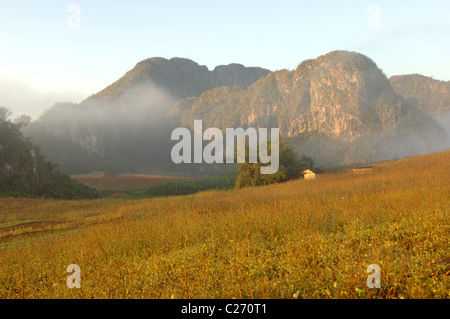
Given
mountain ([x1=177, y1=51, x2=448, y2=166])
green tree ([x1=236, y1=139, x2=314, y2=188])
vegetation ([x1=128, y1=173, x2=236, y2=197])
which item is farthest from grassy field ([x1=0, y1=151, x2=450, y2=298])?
mountain ([x1=177, y1=51, x2=448, y2=166])

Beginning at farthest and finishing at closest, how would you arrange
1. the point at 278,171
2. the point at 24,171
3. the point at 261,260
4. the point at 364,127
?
the point at 364,127 → the point at 278,171 → the point at 24,171 → the point at 261,260

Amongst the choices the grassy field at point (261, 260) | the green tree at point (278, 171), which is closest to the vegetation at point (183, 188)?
the green tree at point (278, 171)

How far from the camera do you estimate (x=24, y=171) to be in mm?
40844

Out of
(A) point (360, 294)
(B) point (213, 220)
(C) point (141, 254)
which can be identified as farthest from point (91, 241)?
(A) point (360, 294)

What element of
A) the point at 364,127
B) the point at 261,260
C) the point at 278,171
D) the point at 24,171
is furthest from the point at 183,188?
the point at 364,127

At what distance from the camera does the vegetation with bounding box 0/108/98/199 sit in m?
38.7

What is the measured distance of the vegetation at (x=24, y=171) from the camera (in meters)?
38.7

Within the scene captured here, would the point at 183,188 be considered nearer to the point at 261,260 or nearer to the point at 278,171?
the point at 278,171

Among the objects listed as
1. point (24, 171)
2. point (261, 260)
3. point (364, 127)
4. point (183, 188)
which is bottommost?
point (183, 188)

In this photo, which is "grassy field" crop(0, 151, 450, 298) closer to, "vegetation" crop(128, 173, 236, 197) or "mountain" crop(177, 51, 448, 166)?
"vegetation" crop(128, 173, 236, 197)

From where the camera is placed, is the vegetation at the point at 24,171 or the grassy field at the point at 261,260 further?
the vegetation at the point at 24,171

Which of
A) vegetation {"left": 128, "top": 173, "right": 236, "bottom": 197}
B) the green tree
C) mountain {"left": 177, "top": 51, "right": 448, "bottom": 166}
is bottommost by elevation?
vegetation {"left": 128, "top": 173, "right": 236, "bottom": 197}

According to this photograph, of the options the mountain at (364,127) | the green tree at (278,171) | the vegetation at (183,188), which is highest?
the mountain at (364,127)

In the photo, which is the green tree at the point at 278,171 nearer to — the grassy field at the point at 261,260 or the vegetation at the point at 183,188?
the vegetation at the point at 183,188
